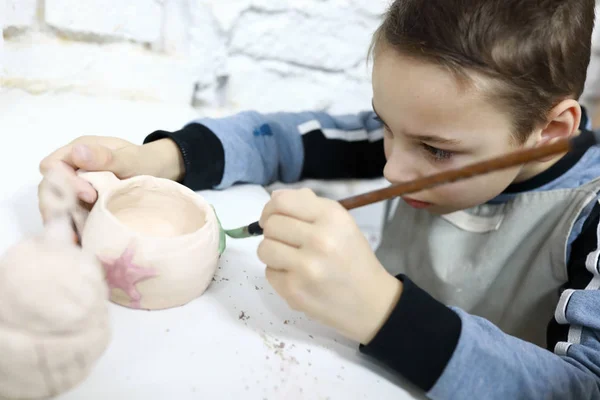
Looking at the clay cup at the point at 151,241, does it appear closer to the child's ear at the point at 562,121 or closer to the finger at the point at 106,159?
the finger at the point at 106,159

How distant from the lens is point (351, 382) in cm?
43

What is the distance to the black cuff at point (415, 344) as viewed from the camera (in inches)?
17.1

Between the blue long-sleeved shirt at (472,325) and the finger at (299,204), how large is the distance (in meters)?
0.10

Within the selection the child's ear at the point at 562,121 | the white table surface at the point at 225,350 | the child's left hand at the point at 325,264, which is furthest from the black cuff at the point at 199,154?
the child's ear at the point at 562,121

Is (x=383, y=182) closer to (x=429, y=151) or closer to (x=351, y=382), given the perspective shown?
(x=429, y=151)

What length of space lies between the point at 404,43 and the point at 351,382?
0.32m

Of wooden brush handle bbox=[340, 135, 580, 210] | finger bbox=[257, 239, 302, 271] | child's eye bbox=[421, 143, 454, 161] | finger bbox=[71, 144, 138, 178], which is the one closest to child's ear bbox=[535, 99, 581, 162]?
child's eye bbox=[421, 143, 454, 161]

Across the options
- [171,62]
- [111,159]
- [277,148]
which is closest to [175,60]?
[171,62]

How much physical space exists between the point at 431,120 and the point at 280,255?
0.21 meters

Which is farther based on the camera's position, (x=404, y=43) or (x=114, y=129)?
(x=114, y=129)

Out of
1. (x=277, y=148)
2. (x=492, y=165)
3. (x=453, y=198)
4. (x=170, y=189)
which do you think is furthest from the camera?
(x=277, y=148)

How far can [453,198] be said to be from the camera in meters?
0.63

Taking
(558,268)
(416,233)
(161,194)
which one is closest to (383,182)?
(416,233)

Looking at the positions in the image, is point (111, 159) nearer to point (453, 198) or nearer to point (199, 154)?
point (199, 154)
